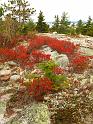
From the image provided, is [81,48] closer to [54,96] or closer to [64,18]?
[54,96]

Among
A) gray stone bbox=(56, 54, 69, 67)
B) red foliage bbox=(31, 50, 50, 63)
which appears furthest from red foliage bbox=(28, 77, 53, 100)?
red foliage bbox=(31, 50, 50, 63)

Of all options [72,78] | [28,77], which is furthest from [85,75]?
[28,77]

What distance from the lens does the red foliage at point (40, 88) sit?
1216 centimetres

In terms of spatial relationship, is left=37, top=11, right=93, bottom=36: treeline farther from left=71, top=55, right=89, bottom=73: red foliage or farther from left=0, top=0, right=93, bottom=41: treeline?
left=71, top=55, right=89, bottom=73: red foliage

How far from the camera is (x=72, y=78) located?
48.2 feet

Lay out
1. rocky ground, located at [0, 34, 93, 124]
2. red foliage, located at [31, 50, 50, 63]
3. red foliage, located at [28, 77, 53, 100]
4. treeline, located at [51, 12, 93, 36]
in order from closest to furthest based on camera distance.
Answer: rocky ground, located at [0, 34, 93, 124]
red foliage, located at [28, 77, 53, 100]
red foliage, located at [31, 50, 50, 63]
treeline, located at [51, 12, 93, 36]

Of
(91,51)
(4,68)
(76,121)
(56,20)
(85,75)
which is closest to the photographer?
(76,121)

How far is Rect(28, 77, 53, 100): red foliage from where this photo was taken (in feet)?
39.9

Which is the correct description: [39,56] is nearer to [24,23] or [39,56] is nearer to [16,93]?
[16,93]

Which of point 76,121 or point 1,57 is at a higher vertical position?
point 1,57

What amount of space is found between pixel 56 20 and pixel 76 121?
43.2 meters

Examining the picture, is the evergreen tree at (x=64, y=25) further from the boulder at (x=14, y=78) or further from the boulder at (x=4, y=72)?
the boulder at (x=14, y=78)

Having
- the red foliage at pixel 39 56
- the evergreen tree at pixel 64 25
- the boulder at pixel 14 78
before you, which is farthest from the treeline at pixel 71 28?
the boulder at pixel 14 78

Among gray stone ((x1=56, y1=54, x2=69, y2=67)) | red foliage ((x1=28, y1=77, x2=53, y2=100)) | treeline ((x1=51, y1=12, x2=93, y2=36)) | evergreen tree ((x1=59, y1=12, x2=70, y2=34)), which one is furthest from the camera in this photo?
evergreen tree ((x1=59, y1=12, x2=70, y2=34))
